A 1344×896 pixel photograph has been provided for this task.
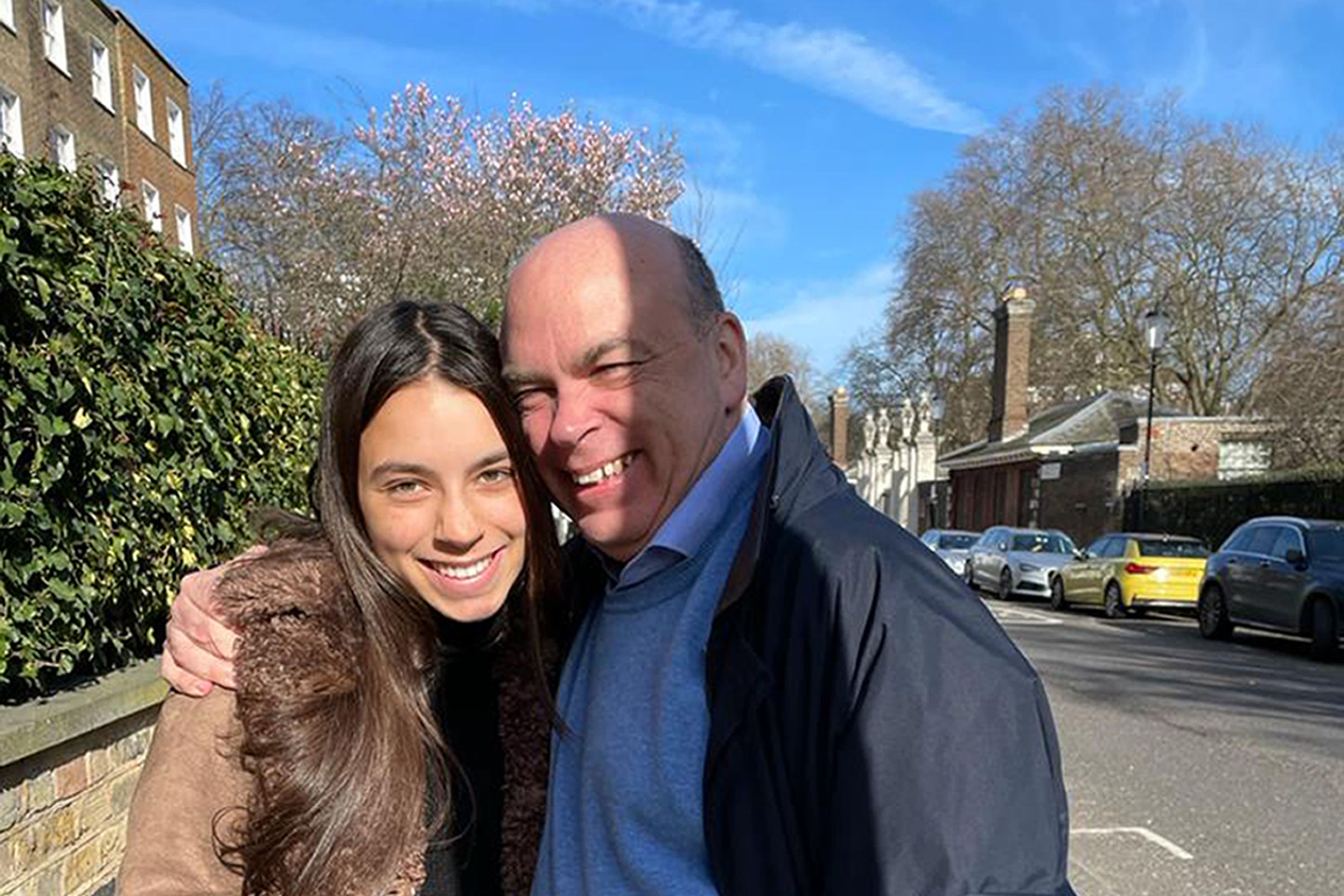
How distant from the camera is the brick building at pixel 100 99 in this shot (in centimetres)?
2000

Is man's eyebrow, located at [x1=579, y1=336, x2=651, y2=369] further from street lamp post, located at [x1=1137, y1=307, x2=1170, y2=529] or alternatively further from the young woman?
street lamp post, located at [x1=1137, y1=307, x2=1170, y2=529]

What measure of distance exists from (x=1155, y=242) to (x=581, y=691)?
39396 millimetres

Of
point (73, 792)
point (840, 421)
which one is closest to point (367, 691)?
point (73, 792)

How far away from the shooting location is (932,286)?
1709 inches

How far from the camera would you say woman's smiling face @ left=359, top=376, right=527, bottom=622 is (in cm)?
172

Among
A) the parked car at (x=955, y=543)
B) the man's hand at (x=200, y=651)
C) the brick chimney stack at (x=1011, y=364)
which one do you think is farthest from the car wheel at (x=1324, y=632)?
the brick chimney stack at (x=1011, y=364)

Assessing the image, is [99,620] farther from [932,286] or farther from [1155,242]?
[932,286]

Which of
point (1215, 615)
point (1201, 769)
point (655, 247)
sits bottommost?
point (1201, 769)

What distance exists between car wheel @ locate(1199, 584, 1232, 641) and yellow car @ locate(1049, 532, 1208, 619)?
193 centimetres

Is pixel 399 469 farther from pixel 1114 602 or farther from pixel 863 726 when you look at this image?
pixel 1114 602

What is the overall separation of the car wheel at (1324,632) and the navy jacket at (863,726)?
40.7ft

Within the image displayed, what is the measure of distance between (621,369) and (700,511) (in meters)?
0.28

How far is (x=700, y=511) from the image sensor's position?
160 cm

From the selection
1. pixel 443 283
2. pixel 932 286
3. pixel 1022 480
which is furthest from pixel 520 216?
pixel 932 286
